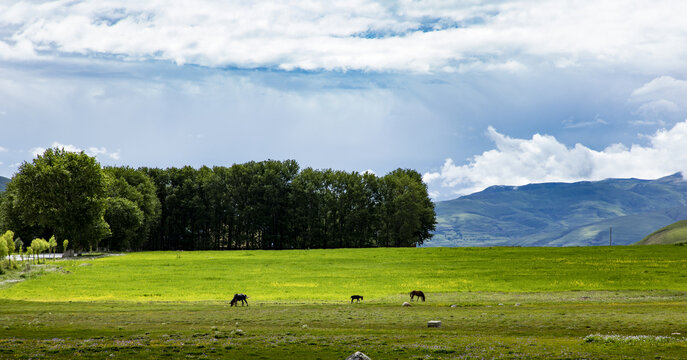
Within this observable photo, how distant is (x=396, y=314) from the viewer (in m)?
31.6

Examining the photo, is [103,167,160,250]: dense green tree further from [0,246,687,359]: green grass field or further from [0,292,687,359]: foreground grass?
[0,292,687,359]: foreground grass

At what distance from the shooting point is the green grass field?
19.3 m

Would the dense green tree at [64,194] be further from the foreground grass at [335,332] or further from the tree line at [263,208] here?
the foreground grass at [335,332]

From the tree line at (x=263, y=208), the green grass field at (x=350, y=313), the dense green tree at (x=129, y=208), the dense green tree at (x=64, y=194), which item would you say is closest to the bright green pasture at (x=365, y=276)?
the green grass field at (x=350, y=313)

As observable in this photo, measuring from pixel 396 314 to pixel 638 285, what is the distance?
122 ft

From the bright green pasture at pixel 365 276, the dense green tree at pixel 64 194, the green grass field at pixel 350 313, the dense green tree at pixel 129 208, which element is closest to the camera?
the green grass field at pixel 350 313

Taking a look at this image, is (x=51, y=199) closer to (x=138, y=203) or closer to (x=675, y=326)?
(x=138, y=203)

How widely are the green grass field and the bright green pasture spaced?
0.76ft

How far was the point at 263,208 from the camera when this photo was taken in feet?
512

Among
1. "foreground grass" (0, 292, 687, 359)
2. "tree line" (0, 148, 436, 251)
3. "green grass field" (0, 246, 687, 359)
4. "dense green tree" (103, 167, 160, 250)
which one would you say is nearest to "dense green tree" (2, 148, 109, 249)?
"dense green tree" (103, 167, 160, 250)

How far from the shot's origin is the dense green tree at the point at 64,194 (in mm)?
106500

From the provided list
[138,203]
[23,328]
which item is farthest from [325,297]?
[138,203]

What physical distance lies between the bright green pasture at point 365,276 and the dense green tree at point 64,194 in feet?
81.4

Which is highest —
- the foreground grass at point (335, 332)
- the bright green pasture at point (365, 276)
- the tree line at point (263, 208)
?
the tree line at point (263, 208)
